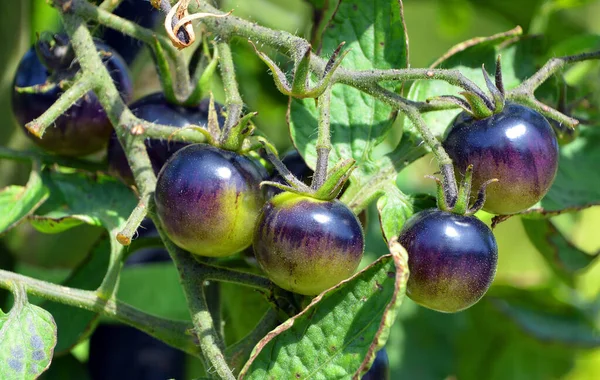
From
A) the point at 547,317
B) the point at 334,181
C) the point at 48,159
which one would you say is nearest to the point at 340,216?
the point at 334,181

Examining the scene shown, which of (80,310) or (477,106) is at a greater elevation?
(477,106)

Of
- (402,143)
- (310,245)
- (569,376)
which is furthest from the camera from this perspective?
(569,376)

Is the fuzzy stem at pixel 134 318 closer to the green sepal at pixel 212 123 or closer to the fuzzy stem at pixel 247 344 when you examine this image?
the fuzzy stem at pixel 247 344

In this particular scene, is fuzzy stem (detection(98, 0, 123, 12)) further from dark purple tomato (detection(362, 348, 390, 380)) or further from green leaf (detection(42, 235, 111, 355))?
dark purple tomato (detection(362, 348, 390, 380))

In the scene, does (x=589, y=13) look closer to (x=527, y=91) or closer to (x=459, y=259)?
(x=527, y=91)

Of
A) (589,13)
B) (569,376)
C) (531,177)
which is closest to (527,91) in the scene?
(531,177)

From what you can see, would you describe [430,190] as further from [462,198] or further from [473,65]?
[462,198]
